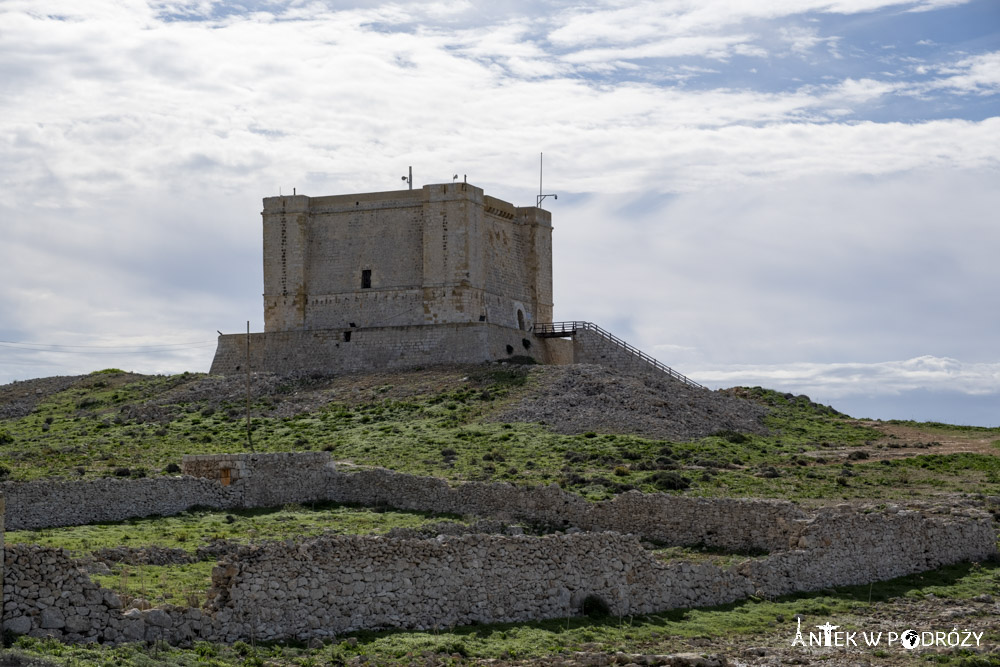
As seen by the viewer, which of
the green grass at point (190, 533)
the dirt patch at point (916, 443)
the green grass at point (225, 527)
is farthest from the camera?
the dirt patch at point (916, 443)

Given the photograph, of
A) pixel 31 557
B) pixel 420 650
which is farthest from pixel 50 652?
pixel 420 650

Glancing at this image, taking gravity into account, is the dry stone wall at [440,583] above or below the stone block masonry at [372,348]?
below

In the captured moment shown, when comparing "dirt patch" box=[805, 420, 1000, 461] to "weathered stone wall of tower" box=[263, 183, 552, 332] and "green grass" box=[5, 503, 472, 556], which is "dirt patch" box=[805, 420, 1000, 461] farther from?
"green grass" box=[5, 503, 472, 556]

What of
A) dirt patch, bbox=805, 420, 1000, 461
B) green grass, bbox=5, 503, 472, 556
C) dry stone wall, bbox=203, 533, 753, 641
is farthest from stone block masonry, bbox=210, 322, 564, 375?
dry stone wall, bbox=203, 533, 753, 641

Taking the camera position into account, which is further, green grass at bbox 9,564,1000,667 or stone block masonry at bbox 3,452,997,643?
stone block masonry at bbox 3,452,997,643

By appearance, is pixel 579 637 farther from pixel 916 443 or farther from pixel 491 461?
pixel 916 443

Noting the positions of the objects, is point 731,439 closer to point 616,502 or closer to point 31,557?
point 616,502

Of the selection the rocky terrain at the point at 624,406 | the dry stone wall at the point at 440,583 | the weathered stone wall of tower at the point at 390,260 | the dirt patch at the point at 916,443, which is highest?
the weathered stone wall of tower at the point at 390,260

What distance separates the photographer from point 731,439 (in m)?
41.3

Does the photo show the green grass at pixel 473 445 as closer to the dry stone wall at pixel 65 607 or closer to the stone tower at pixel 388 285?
the stone tower at pixel 388 285

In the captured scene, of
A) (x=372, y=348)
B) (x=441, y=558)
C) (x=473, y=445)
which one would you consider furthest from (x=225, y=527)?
(x=372, y=348)

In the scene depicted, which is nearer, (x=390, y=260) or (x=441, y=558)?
(x=441, y=558)

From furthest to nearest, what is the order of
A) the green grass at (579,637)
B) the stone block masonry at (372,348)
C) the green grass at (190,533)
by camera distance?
1. the stone block masonry at (372,348)
2. the green grass at (190,533)
3. the green grass at (579,637)

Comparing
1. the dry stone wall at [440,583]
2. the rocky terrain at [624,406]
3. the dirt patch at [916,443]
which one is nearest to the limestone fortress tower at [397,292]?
the rocky terrain at [624,406]
